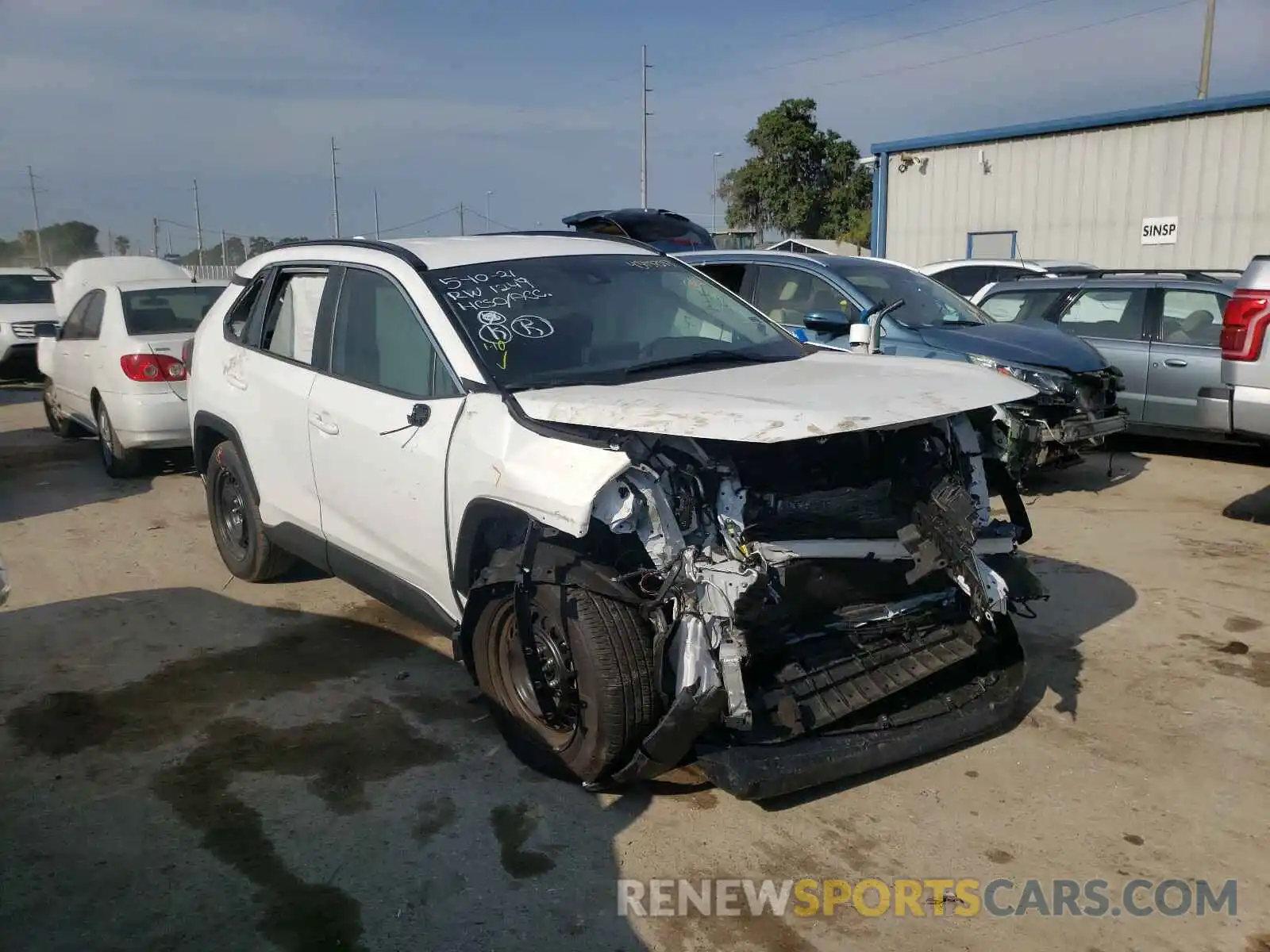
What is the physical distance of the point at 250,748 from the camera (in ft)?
13.8

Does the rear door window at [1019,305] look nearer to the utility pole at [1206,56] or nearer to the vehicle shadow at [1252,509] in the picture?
the vehicle shadow at [1252,509]

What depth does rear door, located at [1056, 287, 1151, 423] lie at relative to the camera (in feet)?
31.3

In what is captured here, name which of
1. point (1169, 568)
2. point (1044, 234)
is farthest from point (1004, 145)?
point (1169, 568)

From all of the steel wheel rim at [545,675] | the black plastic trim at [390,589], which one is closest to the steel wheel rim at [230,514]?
the black plastic trim at [390,589]

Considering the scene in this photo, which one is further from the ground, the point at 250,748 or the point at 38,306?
the point at 38,306

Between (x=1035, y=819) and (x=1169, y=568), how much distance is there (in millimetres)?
3283

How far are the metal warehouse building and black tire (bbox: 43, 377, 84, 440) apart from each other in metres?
15.8

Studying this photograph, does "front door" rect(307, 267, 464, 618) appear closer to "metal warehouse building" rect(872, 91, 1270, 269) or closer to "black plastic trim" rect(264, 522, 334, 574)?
"black plastic trim" rect(264, 522, 334, 574)

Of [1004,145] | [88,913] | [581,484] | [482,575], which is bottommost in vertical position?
[88,913]

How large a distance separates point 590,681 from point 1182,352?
780cm

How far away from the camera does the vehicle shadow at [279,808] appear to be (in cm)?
310

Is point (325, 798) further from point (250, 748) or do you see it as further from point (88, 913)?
point (88, 913)

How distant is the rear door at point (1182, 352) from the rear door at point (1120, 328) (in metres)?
0.08

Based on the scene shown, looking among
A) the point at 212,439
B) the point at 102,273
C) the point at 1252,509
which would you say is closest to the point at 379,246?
the point at 212,439
